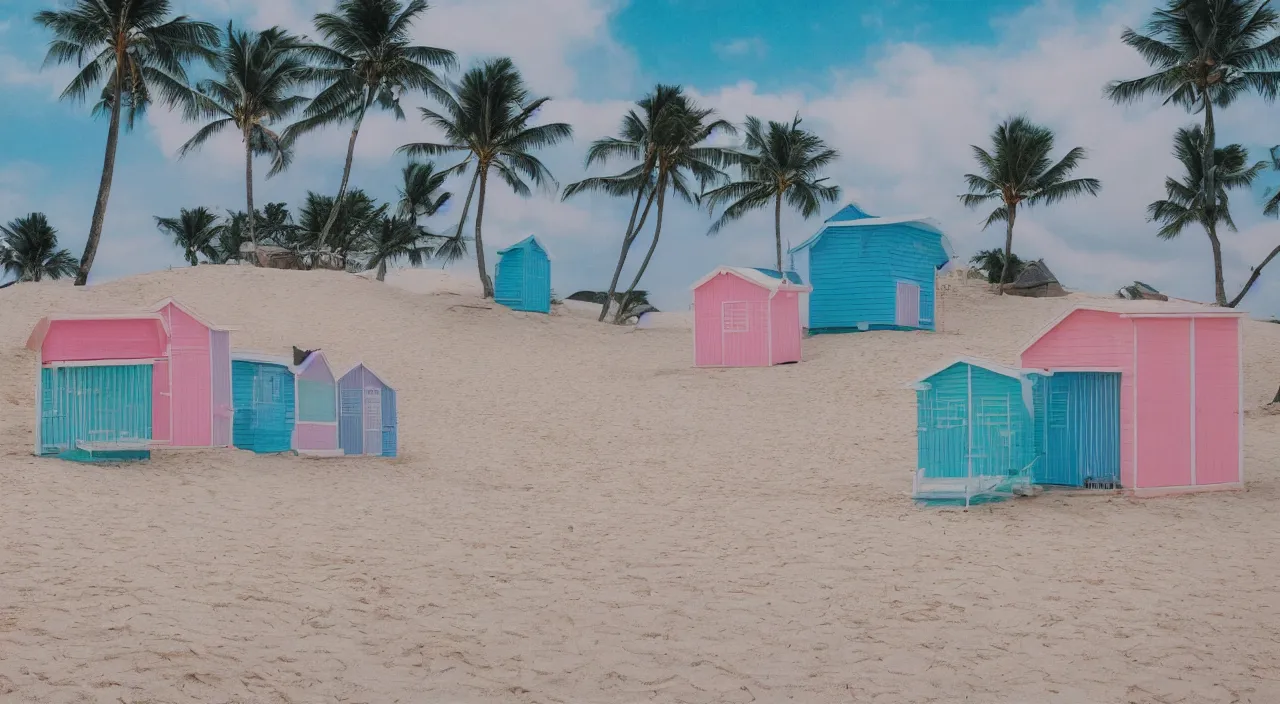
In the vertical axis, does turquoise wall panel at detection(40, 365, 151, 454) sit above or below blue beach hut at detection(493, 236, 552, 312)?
below

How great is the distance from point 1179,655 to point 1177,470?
246 inches

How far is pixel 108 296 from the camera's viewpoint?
2673 cm

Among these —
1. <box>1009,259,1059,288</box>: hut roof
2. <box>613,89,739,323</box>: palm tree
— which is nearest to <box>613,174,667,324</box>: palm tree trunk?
<box>613,89,739,323</box>: palm tree

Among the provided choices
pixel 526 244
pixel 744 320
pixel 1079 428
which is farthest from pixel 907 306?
pixel 1079 428

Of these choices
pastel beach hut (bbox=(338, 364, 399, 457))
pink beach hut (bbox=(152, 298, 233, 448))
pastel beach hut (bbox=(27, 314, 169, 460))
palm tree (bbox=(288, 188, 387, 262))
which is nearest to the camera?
pastel beach hut (bbox=(27, 314, 169, 460))

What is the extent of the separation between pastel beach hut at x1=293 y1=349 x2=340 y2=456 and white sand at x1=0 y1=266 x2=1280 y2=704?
2.01ft

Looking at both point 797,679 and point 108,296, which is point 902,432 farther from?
point 108,296

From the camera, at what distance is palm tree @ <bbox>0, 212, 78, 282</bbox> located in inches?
1841

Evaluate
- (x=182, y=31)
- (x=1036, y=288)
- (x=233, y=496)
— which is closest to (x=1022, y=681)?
(x=233, y=496)

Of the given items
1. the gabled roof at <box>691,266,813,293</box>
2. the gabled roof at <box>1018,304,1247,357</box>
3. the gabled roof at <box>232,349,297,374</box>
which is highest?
the gabled roof at <box>691,266,813,293</box>

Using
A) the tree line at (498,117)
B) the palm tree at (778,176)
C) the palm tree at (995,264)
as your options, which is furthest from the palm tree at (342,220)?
the palm tree at (995,264)

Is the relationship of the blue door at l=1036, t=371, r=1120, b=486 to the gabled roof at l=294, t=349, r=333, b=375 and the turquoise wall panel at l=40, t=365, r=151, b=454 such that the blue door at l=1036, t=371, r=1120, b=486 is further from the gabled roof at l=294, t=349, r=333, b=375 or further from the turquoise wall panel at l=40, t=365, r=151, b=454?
the turquoise wall panel at l=40, t=365, r=151, b=454

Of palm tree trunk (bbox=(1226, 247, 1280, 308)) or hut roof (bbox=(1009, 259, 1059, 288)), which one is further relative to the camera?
hut roof (bbox=(1009, 259, 1059, 288))

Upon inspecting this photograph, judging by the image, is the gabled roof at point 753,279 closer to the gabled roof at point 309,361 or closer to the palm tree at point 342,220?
the gabled roof at point 309,361
